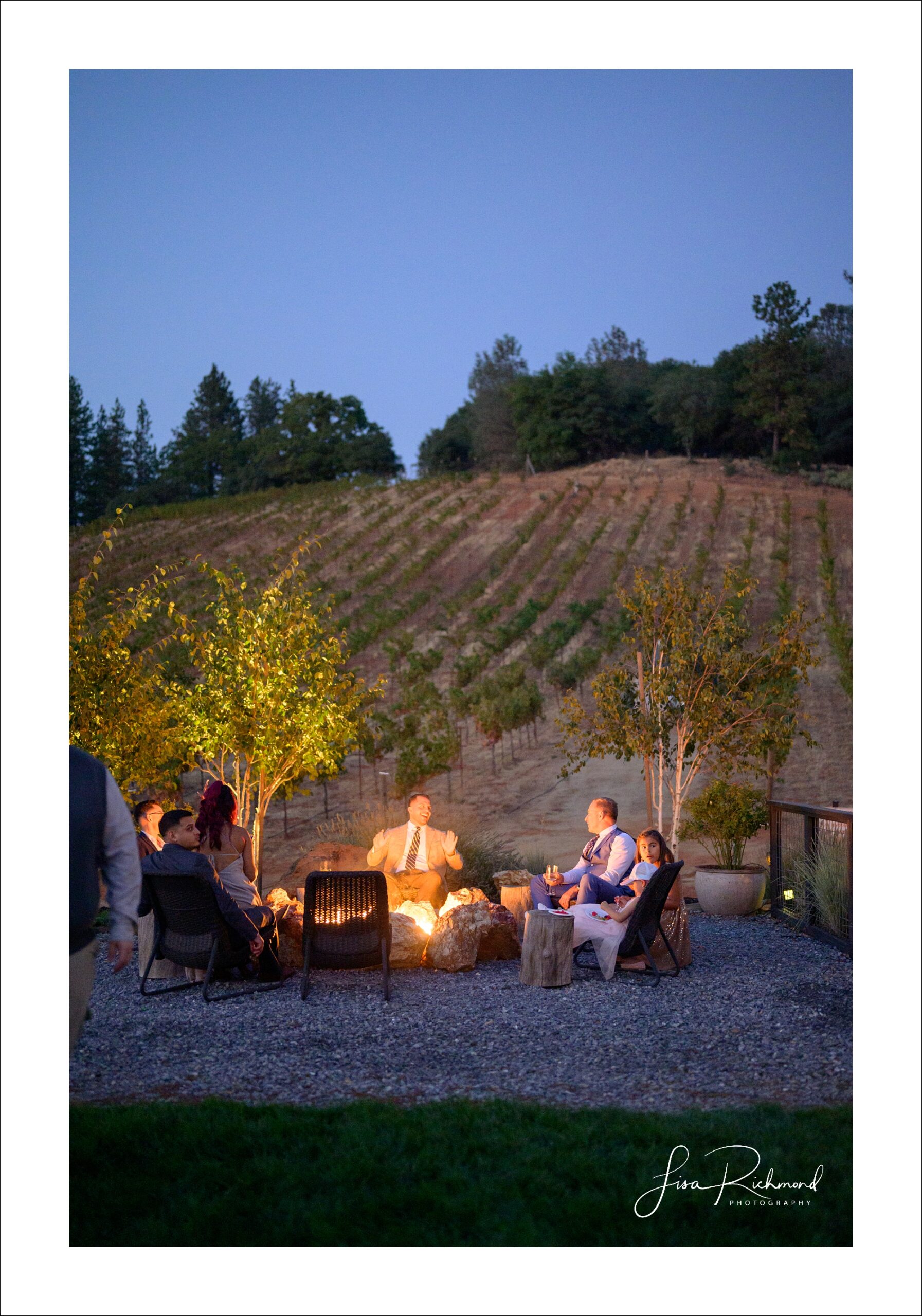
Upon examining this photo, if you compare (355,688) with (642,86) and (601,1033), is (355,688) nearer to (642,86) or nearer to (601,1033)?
(601,1033)

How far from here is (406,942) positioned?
563 centimetres

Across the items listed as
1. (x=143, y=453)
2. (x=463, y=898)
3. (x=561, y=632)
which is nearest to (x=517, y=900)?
(x=463, y=898)

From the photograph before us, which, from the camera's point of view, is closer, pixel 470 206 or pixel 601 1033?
pixel 601 1033

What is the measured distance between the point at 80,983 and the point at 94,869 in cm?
34

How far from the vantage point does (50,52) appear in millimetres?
2652

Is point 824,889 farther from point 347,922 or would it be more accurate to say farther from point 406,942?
point 347,922

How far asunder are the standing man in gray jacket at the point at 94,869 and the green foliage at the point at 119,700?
4.12m

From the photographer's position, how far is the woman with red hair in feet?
17.1

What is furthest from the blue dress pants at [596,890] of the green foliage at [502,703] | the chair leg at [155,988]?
the green foliage at [502,703]

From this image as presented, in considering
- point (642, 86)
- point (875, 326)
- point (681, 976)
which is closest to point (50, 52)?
point (642, 86)

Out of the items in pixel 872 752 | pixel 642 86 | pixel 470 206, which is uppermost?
pixel 470 206

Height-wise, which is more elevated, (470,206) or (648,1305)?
(470,206)

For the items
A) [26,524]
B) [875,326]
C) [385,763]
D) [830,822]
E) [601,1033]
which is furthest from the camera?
[385,763]

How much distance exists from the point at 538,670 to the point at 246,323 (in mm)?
18185
